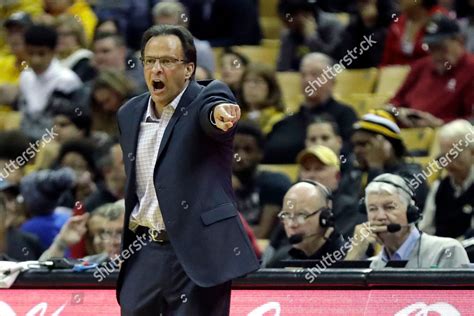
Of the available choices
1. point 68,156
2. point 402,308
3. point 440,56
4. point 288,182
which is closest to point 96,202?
point 68,156

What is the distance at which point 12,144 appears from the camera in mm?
11023

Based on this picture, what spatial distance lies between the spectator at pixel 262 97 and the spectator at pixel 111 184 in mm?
1226

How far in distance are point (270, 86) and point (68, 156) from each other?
67.2 inches

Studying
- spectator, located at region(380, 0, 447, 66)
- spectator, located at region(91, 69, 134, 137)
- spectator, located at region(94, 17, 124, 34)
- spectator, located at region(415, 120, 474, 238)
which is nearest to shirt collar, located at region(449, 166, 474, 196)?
spectator, located at region(415, 120, 474, 238)

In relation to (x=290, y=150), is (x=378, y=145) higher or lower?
higher

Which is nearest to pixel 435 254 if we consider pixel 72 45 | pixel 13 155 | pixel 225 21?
pixel 13 155

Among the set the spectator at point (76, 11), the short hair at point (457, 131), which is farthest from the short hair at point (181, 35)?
the spectator at point (76, 11)

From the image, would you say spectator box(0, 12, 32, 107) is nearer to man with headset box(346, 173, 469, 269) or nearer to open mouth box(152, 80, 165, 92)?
man with headset box(346, 173, 469, 269)

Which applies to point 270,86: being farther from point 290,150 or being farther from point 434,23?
point 434,23

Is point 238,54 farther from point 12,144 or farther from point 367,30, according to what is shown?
point 12,144

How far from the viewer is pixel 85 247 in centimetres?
919

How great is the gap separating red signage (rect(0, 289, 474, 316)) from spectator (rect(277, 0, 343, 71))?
16.4 ft

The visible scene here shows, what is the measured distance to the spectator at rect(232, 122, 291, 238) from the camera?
9.71 metres

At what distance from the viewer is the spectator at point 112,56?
466 inches
